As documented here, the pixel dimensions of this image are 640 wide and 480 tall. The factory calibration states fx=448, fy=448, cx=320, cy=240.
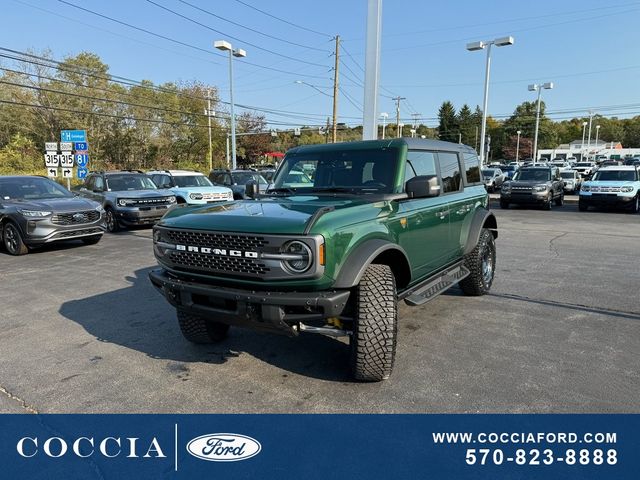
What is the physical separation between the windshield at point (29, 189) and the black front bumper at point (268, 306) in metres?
9.10

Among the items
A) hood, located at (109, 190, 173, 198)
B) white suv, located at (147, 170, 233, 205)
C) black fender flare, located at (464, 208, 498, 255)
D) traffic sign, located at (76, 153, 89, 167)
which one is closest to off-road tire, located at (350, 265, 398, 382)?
black fender flare, located at (464, 208, 498, 255)

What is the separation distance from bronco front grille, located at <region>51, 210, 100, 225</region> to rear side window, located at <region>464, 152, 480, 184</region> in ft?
27.4

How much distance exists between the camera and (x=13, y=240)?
32.3 feet

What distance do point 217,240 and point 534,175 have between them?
20005mm

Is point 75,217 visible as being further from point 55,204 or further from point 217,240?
point 217,240

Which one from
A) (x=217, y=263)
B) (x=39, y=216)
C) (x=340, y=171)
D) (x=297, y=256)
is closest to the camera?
(x=297, y=256)

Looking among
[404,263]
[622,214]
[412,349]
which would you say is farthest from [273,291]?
[622,214]

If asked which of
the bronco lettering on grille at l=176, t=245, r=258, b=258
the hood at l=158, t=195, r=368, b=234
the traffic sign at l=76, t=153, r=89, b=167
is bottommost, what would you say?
the bronco lettering on grille at l=176, t=245, r=258, b=258

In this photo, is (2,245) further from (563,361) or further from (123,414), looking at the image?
(563,361)

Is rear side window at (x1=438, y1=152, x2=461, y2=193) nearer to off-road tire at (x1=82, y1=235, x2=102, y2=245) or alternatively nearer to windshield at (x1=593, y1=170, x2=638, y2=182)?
off-road tire at (x1=82, y1=235, x2=102, y2=245)

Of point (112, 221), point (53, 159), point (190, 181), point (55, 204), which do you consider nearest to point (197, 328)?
point (55, 204)

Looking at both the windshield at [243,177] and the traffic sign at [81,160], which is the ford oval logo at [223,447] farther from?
the traffic sign at [81,160]

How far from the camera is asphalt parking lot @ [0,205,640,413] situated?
3371 mm

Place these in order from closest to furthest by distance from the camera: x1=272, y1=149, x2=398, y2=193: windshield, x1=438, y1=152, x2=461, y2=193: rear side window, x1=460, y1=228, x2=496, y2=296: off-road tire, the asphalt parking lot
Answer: the asphalt parking lot → x1=272, y1=149, x2=398, y2=193: windshield → x1=438, y1=152, x2=461, y2=193: rear side window → x1=460, y1=228, x2=496, y2=296: off-road tire
